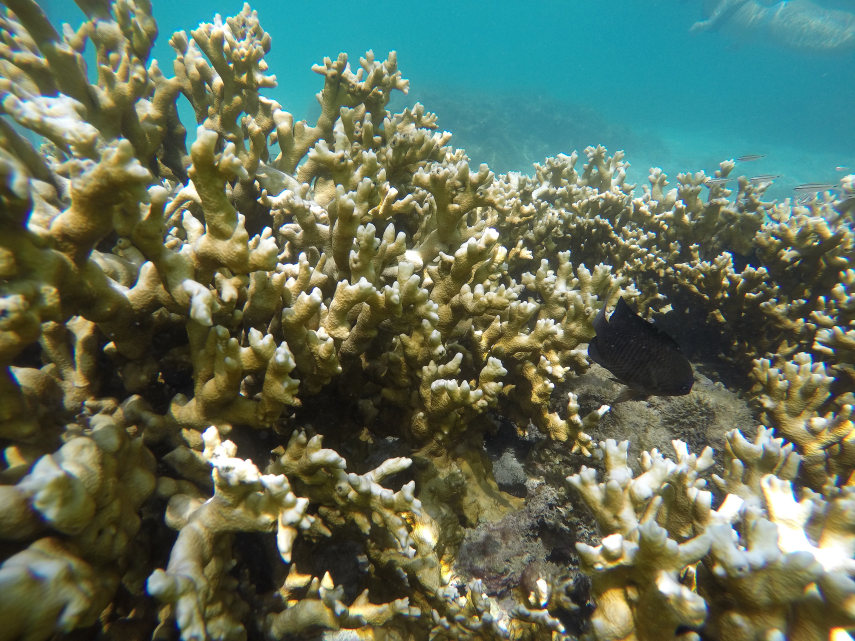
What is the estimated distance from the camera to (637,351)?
207 cm

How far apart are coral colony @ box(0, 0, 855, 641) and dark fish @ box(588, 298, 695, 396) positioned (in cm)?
34

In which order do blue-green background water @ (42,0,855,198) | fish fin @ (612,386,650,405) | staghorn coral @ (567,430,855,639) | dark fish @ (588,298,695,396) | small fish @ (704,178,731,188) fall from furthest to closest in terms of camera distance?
blue-green background water @ (42,0,855,198)
small fish @ (704,178,731,188)
fish fin @ (612,386,650,405)
dark fish @ (588,298,695,396)
staghorn coral @ (567,430,855,639)

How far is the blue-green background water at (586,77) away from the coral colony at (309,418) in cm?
1887

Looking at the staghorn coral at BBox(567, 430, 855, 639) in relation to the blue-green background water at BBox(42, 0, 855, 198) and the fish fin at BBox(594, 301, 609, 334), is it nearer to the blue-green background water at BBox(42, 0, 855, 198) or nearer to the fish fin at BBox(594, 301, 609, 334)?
the fish fin at BBox(594, 301, 609, 334)

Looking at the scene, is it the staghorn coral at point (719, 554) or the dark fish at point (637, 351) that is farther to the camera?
the dark fish at point (637, 351)

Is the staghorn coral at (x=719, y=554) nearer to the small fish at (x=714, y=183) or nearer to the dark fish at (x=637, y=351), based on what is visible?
the dark fish at (x=637, y=351)

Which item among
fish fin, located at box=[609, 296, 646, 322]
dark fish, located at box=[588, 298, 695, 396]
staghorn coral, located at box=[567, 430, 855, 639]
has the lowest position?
staghorn coral, located at box=[567, 430, 855, 639]

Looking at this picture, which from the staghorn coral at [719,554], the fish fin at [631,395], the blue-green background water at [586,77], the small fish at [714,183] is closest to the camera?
the staghorn coral at [719,554]

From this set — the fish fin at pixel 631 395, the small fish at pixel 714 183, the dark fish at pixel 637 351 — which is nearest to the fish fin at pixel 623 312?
the dark fish at pixel 637 351

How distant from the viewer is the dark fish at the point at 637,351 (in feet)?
6.78

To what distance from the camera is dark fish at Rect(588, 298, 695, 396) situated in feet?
6.78

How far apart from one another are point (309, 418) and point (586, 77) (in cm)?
10794

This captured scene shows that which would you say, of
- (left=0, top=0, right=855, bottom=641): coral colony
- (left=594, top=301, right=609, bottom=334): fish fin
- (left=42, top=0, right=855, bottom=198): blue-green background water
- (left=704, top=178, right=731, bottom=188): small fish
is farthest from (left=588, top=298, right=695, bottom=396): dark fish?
(left=42, top=0, right=855, bottom=198): blue-green background water

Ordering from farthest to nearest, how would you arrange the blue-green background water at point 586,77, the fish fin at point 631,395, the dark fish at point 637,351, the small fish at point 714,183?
the blue-green background water at point 586,77, the small fish at point 714,183, the fish fin at point 631,395, the dark fish at point 637,351
